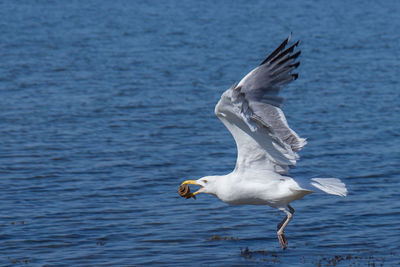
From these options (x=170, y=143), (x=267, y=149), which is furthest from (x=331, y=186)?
(x=170, y=143)

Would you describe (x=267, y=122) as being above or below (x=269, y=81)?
below

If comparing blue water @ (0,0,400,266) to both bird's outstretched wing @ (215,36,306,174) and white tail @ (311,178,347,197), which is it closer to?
white tail @ (311,178,347,197)

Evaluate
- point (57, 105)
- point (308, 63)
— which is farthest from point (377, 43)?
point (57, 105)

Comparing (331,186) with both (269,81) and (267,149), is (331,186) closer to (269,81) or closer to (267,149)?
(267,149)

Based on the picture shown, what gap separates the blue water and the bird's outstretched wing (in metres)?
1.37

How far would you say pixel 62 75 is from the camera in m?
21.5

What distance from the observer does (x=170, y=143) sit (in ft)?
50.2

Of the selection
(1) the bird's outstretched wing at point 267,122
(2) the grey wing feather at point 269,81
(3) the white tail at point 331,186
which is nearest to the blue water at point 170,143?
(3) the white tail at point 331,186

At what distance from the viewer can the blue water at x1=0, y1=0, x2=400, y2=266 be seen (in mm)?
10234

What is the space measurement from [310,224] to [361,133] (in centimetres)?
548

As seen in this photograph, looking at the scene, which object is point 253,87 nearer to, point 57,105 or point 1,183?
point 1,183

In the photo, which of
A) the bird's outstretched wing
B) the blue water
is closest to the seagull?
the bird's outstretched wing

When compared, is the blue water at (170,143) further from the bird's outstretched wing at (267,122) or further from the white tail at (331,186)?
the bird's outstretched wing at (267,122)

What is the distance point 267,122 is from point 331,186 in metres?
1.00
